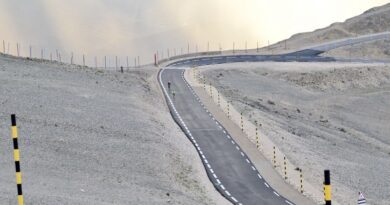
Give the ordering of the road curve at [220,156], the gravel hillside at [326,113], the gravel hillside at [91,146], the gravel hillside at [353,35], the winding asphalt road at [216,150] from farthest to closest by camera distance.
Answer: the gravel hillside at [353,35] < the gravel hillside at [326,113] < the winding asphalt road at [216,150] < the road curve at [220,156] < the gravel hillside at [91,146]

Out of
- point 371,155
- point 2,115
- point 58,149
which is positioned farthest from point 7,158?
point 371,155

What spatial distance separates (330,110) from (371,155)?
798 inches

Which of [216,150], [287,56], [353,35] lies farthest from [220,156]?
[353,35]

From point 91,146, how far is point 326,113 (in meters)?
37.3

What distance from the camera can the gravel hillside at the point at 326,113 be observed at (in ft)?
139

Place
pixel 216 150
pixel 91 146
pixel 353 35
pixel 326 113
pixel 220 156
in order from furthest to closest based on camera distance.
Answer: pixel 353 35 → pixel 326 113 → pixel 216 150 → pixel 220 156 → pixel 91 146

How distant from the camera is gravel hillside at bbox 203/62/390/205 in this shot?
139ft

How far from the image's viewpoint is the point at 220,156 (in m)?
40.7

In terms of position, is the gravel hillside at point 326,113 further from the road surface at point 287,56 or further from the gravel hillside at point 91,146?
the gravel hillside at point 91,146

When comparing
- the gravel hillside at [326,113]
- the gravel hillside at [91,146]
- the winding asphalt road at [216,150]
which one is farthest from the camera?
the gravel hillside at [326,113]

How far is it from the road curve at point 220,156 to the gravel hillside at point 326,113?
320cm

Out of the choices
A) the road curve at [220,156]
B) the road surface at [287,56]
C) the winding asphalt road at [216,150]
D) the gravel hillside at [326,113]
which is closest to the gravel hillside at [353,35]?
the road surface at [287,56]

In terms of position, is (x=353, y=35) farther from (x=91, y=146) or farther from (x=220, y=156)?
(x=91, y=146)

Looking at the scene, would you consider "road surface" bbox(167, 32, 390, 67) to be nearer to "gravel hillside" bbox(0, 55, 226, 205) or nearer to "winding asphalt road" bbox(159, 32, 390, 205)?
"winding asphalt road" bbox(159, 32, 390, 205)
